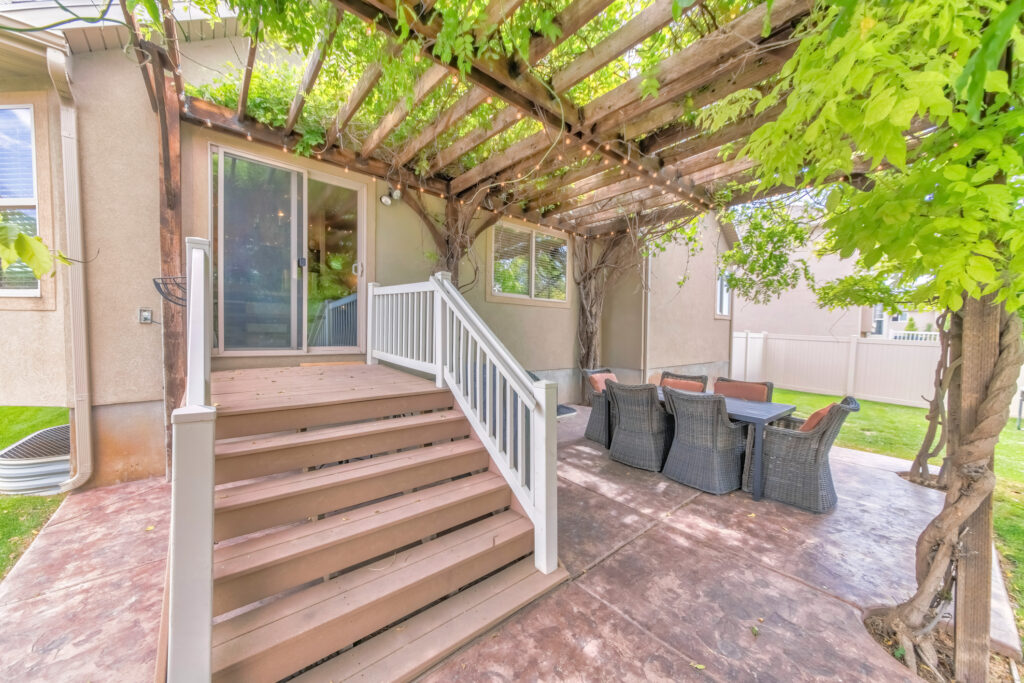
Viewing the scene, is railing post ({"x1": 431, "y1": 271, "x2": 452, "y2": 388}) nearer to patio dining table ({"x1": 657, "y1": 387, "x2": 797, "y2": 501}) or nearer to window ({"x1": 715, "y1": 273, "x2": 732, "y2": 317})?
patio dining table ({"x1": 657, "y1": 387, "x2": 797, "y2": 501})

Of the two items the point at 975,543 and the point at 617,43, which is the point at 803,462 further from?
the point at 617,43

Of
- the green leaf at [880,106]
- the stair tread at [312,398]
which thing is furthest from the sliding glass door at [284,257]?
the green leaf at [880,106]

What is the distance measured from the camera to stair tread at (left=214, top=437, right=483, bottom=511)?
201cm

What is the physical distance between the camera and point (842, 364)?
890cm

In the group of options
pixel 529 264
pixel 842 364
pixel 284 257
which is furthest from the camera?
pixel 842 364

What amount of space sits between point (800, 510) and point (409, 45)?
489cm

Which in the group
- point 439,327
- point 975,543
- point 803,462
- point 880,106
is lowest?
point 803,462

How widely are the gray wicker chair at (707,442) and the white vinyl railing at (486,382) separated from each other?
5.51 ft

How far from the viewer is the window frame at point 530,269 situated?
20.3 feet

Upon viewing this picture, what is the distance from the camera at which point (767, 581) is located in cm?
238

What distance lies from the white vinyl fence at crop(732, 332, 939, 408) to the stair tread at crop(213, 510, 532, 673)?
33.0 feet

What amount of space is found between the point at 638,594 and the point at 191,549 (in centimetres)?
236

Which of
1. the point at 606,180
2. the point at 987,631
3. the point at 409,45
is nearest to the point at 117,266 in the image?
the point at 409,45

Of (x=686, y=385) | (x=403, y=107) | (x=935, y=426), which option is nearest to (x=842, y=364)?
(x=935, y=426)
